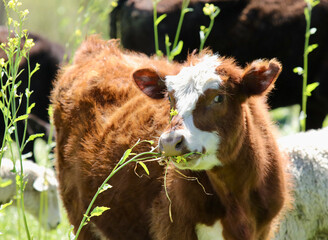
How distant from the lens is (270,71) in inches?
149

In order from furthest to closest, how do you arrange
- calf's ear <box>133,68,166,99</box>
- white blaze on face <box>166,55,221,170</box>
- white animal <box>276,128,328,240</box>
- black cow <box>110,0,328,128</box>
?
black cow <box>110,0,328,128</box> < white animal <box>276,128,328,240</box> < calf's ear <box>133,68,166,99</box> < white blaze on face <box>166,55,221,170</box>

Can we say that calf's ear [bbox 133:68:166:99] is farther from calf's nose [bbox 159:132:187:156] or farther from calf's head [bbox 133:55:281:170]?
calf's nose [bbox 159:132:187:156]

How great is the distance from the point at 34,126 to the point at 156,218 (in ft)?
13.5

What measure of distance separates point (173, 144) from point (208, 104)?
0.42m

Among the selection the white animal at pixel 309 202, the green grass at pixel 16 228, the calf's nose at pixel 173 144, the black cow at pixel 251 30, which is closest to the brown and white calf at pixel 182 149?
the calf's nose at pixel 173 144

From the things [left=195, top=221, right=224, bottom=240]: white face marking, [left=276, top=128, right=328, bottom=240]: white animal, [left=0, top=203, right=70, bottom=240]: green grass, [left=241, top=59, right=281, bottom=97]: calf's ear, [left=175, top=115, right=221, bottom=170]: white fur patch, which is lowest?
[left=0, top=203, right=70, bottom=240]: green grass

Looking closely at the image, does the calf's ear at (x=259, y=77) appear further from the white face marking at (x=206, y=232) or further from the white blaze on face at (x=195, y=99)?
the white face marking at (x=206, y=232)

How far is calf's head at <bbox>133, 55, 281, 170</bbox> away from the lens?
3.42 m

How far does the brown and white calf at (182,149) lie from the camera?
362 cm

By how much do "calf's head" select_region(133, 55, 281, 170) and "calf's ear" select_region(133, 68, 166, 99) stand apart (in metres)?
0.10

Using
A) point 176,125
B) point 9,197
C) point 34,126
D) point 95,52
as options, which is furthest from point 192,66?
point 34,126

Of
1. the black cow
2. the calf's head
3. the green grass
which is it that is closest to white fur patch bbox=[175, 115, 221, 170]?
the calf's head

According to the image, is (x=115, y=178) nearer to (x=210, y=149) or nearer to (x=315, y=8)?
(x=210, y=149)

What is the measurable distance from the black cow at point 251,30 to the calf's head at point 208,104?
423 centimetres
